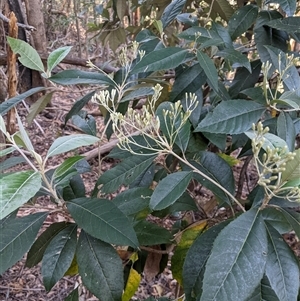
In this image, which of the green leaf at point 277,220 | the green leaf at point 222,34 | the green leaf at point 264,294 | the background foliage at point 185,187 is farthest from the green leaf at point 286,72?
the green leaf at point 264,294

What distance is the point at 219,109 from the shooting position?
1.95 feet

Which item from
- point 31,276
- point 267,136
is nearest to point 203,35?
point 267,136

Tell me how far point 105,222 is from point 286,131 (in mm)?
328

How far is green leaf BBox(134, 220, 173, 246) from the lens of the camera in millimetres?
669

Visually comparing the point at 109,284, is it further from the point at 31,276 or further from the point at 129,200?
the point at 31,276

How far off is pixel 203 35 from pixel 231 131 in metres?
0.25

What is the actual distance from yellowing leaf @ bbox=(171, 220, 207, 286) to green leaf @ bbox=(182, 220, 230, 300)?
0.46 feet

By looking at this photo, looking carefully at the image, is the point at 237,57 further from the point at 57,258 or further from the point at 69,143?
the point at 57,258

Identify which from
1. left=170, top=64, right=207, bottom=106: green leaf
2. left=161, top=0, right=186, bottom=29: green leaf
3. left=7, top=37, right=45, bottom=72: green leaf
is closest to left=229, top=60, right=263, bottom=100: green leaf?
left=170, top=64, right=207, bottom=106: green leaf

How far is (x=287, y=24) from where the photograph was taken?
72 cm

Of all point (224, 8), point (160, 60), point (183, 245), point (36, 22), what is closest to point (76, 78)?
point (160, 60)

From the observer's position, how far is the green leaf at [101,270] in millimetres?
559

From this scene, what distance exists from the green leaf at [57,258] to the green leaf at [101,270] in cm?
2

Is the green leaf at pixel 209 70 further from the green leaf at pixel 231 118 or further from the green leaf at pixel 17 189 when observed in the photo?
the green leaf at pixel 17 189
